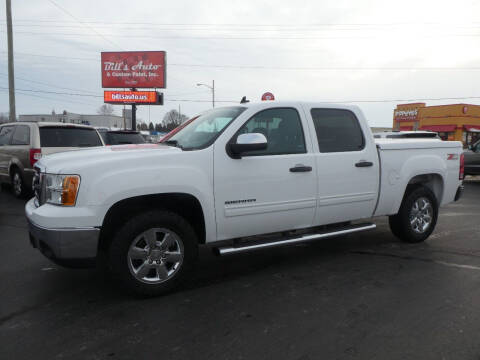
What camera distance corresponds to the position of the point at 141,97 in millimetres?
31891

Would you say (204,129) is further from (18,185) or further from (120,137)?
(120,137)

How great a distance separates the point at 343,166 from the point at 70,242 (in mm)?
2985

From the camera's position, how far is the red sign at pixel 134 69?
31219 millimetres

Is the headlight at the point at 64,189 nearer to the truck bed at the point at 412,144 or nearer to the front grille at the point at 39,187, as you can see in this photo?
the front grille at the point at 39,187

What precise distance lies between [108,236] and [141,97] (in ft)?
98.6

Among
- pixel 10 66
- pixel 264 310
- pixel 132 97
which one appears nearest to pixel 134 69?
pixel 132 97

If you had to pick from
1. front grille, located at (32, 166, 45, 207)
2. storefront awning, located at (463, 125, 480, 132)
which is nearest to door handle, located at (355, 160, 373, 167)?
front grille, located at (32, 166, 45, 207)

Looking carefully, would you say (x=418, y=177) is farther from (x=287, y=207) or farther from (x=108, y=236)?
(x=108, y=236)

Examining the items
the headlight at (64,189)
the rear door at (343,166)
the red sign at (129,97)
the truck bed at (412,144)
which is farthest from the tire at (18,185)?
the red sign at (129,97)

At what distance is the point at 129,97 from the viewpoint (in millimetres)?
32219

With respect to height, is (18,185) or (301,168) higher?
(301,168)

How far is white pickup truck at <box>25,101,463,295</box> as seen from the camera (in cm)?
322

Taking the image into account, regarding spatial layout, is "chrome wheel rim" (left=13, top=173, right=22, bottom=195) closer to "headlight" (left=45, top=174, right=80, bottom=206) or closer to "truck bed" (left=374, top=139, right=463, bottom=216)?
"headlight" (left=45, top=174, right=80, bottom=206)

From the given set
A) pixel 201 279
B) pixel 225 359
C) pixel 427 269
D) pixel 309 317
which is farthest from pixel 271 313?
pixel 427 269
